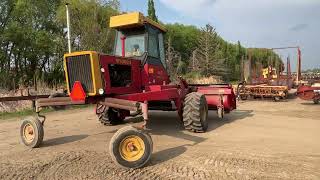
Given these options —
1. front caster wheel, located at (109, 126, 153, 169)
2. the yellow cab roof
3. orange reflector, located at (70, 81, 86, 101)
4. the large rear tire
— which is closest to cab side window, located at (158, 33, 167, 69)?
the yellow cab roof

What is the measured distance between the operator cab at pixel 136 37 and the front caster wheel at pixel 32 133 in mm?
2552

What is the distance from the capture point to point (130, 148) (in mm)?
6242

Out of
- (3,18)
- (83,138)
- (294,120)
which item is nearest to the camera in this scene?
(83,138)

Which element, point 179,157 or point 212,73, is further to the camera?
point 212,73

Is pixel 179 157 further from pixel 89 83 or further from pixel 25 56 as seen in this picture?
pixel 25 56

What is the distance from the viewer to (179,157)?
21.6 ft

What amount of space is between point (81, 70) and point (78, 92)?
0.42 meters

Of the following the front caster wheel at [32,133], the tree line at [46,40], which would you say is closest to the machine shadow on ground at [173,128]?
the front caster wheel at [32,133]

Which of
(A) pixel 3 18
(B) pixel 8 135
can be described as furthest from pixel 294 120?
(A) pixel 3 18

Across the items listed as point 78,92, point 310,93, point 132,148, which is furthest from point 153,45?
point 310,93

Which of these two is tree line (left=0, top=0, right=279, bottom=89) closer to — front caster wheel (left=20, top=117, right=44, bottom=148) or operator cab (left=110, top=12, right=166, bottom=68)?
operator cab (left=110, top=12, right=166, bottom=68)

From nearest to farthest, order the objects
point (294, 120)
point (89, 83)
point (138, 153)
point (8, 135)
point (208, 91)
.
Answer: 1. point (138, 153)
2. point (89, 83)
3. point (8, 135)
4. point (208, 91)
5. point (294, 120)

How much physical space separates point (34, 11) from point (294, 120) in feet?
107

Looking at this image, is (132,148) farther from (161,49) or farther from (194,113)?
(161,49)
